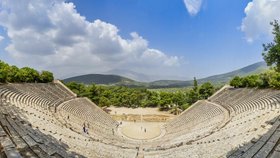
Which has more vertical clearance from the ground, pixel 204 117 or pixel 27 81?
pixel 27 81

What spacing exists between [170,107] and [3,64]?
3408cm

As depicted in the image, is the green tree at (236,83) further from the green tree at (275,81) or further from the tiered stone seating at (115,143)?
the green tree at (275,81)

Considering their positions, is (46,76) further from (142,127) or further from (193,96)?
(193,96)

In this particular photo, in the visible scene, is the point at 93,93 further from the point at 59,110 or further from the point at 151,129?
the point at 59,110

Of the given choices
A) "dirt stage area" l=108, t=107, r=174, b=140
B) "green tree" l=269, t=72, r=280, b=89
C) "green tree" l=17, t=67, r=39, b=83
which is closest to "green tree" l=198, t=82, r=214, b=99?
"dirt stage area" l=108, t=107, r=174, b=140

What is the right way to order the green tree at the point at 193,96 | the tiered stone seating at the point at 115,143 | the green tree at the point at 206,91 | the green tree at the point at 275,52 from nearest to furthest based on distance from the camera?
the tiered stone seating at the point at 115,143
the green tree at the point at 275,52
the green tree at the point at 206,91
the green tree at the point at 193,96

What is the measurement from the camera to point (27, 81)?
3850cm

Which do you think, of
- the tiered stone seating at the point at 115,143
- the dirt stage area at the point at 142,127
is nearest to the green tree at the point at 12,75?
the tiered stone seating at the point at 115,143

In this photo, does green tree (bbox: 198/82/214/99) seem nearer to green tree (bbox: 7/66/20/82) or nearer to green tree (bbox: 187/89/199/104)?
green tree (bbox: 187/89/199/104)

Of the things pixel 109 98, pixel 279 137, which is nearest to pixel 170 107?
pixel 109 98

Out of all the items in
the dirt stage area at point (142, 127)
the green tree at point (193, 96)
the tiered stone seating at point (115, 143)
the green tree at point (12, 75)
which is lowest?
the dirt stage area at point (142, 127)

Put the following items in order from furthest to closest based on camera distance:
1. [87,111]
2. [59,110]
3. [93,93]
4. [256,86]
Result: [93,93] → [256,86] → [87,111] → [59,110]

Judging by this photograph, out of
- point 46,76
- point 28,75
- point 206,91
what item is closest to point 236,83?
point 206,91

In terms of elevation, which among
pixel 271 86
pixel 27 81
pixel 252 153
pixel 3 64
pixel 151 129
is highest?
pixel 3 64
